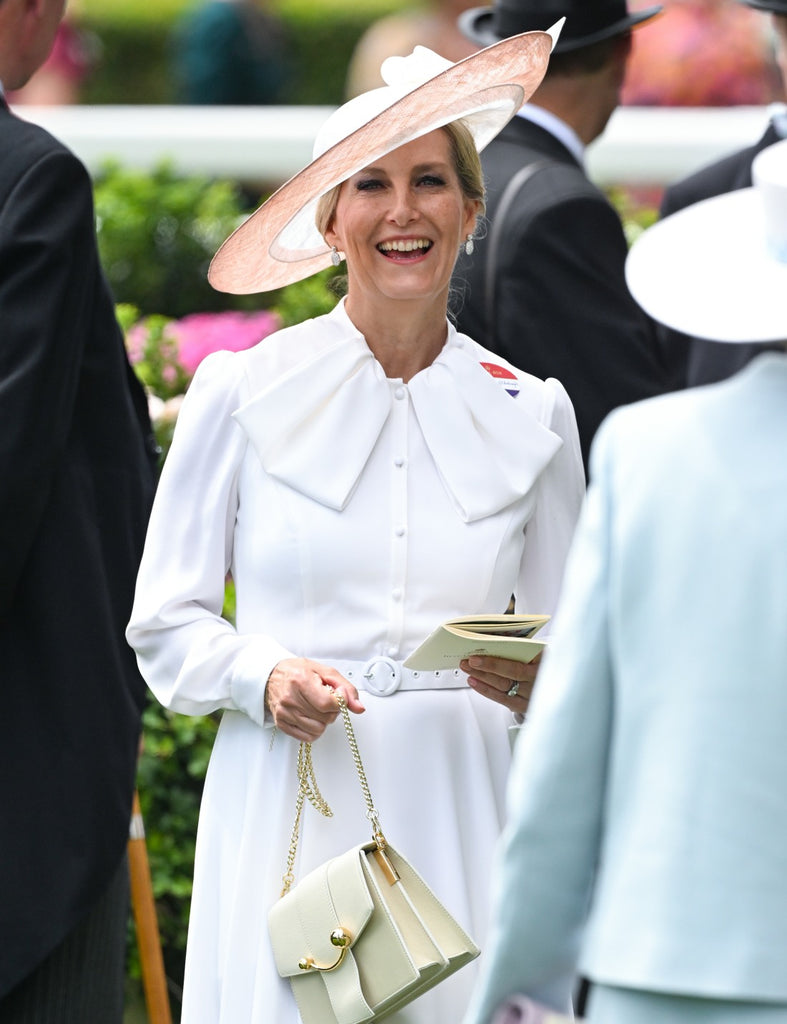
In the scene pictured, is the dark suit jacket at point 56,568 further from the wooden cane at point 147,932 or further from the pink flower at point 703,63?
the pink flower at point 703,63

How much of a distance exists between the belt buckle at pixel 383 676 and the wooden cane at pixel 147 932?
113 centimetres

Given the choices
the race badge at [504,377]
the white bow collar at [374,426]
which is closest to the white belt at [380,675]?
the white bow collar at [374,426]

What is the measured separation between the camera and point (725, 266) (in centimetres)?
233

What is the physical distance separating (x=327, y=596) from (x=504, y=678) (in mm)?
322

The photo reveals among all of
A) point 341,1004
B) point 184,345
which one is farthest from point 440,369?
point 184,345

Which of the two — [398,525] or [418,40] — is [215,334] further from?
[418,40]

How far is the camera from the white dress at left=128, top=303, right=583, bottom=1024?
3.12 meters

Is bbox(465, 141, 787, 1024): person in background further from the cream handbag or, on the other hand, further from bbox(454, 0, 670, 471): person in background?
bbox(454, 0, 670, 471): person in background

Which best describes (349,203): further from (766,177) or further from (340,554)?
(766,177)

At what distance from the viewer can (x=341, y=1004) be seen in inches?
116

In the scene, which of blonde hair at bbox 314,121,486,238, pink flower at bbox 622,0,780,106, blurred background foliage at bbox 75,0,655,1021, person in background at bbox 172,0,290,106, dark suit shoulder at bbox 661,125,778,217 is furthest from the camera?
person in background at bbox 172,0,290,106

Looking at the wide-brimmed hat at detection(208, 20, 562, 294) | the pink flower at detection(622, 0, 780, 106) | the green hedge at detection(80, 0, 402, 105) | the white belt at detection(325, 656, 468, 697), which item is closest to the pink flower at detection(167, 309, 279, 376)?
the wide-brimmed hat at detection(208, 20, 562, 294)

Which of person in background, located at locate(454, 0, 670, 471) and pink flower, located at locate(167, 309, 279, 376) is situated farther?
pink flower, located at locate(167, 309, 279, 376)

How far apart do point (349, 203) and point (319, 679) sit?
0.84m
